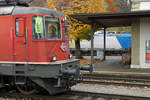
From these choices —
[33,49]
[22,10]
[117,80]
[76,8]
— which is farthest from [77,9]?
[33,49]

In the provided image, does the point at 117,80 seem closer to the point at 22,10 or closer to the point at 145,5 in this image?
the point at 22,10

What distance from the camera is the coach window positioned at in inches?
299

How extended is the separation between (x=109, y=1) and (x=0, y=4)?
4356 cm

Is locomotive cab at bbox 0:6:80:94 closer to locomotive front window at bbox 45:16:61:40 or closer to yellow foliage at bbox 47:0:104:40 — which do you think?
locomotive front window at bbox 45:16:61:40

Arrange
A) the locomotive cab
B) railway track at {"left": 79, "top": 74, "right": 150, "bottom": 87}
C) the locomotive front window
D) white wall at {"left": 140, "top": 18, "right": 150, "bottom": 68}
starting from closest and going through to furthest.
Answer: the locomotive cab < the locomotive front window < railway track at {"left": 79, "top": 74, "right": 150, "bottom": 87} < white wall at {"left": 140, "top": 18, "right": 150, "bottom": 68}

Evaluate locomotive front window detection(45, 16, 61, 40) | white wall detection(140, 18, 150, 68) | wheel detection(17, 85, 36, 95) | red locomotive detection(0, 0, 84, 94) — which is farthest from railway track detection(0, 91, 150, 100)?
white wall detection(140, 18, 150, 68)

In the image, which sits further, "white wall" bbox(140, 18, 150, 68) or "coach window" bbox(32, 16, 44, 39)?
"white wall" bbox(140, 18, 150, 68)

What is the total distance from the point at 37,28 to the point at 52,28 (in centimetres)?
62

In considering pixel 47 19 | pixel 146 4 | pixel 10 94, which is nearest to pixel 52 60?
pixel 47 19

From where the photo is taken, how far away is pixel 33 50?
7.68 m

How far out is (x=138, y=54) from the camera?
15.3m

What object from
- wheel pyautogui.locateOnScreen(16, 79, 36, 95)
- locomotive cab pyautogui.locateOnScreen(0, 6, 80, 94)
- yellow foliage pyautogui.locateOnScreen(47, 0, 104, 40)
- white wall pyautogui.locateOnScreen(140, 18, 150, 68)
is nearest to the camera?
locomotive cab pyautogui.locateOnScreen(0, 6, 80, 94)

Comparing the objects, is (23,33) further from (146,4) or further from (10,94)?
(146,4)

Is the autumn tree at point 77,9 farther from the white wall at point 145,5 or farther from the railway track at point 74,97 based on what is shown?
the railway track at point 74,97
